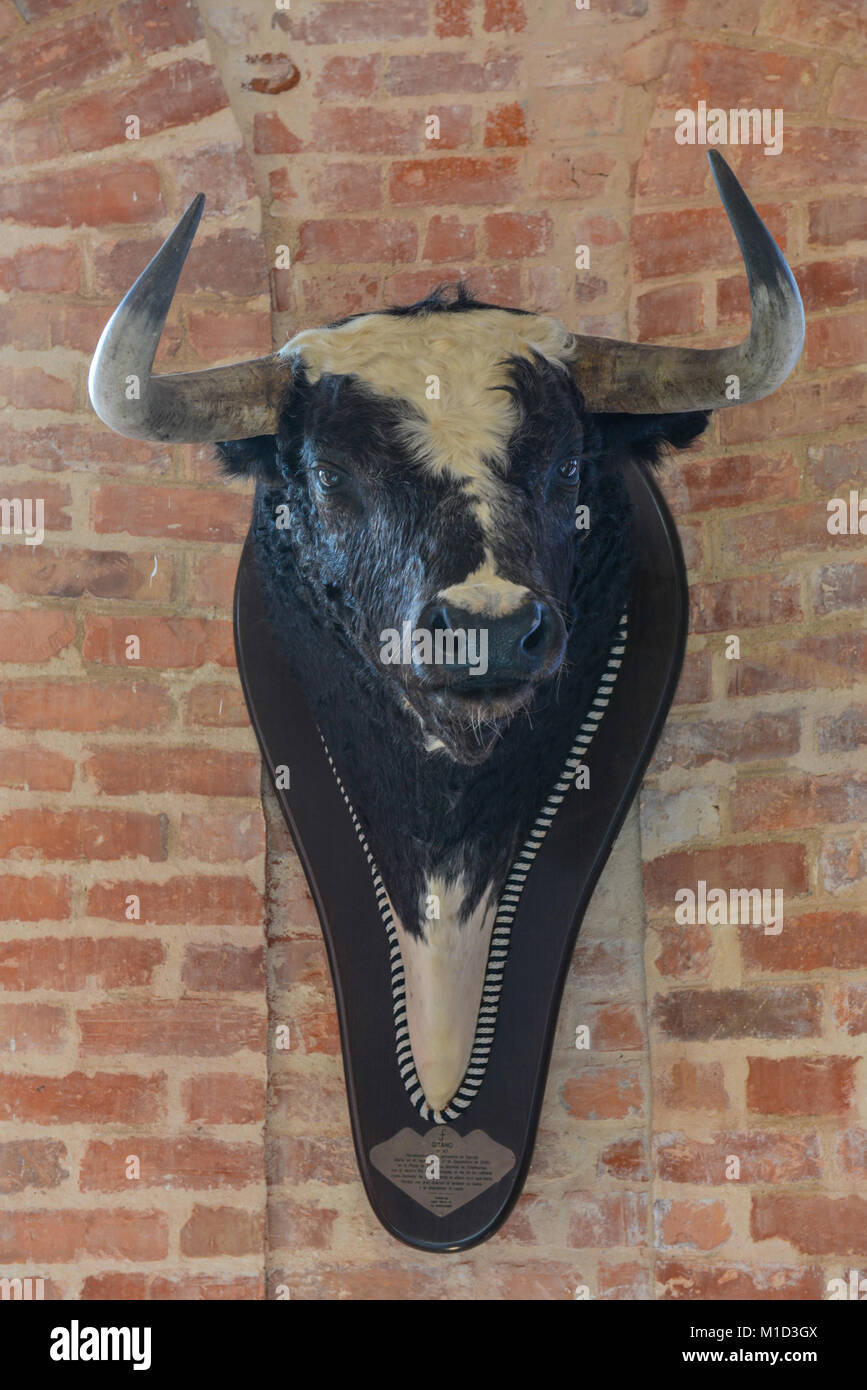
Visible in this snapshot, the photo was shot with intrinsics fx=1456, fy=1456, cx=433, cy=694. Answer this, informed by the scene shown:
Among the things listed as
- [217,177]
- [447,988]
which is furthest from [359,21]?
[447,988]

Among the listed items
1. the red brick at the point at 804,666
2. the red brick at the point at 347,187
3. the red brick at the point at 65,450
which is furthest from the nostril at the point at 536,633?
the red brick at the point at 347,187

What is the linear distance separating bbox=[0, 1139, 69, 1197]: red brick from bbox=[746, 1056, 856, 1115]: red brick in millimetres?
887

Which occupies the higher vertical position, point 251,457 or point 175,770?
point 251,457

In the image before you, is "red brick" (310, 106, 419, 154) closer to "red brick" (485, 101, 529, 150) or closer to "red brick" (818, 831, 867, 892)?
"red brick" (485, 101, 529, 150)

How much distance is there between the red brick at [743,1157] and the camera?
1.81 m

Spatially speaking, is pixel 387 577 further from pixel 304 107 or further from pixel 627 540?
pixel 304 107

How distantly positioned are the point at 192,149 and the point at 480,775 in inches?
38.9

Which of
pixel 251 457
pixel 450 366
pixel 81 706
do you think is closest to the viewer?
pixel 450 366

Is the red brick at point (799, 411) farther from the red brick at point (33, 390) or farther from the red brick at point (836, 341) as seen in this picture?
the red brick at point (33, 390)

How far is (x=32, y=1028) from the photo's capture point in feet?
6.23

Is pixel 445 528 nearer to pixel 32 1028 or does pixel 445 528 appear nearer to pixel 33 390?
pixel 33 390

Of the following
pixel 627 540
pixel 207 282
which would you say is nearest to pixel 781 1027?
pixel 627 540

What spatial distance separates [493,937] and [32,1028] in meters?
0.62

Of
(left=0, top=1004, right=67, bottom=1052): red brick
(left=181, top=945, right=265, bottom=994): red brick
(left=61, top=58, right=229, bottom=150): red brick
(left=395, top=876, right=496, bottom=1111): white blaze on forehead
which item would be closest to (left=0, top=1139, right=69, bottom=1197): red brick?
(left=0, top=1004, right=67, bottom=1052): red brick
